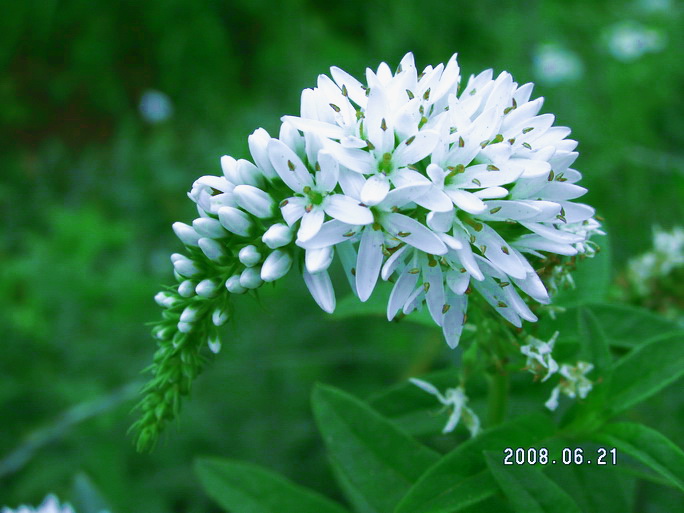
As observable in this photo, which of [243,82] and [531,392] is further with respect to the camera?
[243,82]

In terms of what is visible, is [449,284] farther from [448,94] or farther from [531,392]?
[531,392]

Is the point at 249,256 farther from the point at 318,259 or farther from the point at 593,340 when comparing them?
the point at 593,340

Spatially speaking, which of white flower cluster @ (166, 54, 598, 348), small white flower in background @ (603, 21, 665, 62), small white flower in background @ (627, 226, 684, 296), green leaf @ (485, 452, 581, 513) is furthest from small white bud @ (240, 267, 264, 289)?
small white flower in background @ (603, 21, 665, 62)

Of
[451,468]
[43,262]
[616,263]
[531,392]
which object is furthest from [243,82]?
[451,468]

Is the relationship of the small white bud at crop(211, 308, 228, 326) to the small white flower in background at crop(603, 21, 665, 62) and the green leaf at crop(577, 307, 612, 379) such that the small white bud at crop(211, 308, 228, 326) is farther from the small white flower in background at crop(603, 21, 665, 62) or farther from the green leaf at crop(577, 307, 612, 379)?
the small white flower in background at crop(603, 21, 665, 62)
